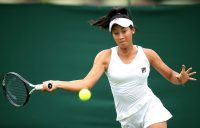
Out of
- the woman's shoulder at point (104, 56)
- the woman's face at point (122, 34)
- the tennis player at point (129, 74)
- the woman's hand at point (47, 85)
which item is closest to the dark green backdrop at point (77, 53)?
the tennis player at point (129, 74)

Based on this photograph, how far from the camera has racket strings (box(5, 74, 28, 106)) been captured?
4082mm

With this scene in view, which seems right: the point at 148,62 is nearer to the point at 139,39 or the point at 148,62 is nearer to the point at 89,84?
the point at 89,84

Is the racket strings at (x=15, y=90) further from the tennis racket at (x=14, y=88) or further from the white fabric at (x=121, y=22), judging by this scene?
the white fabric at (x=121, y=22)

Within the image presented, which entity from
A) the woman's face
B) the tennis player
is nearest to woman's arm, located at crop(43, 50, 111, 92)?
the tennis player

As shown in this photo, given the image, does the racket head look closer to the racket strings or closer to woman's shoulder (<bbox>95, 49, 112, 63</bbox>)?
the racket strings

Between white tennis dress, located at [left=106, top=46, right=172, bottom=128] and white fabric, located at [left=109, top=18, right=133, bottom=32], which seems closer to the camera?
white fabric, located at [left=109, top=18, right=133, bottom=32]

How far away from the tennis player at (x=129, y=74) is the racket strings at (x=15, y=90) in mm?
558

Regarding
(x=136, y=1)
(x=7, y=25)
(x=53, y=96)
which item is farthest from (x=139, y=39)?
(x=7, y=25)

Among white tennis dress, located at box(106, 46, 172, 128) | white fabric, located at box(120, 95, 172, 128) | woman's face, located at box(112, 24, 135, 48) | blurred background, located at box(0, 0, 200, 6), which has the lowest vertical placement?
white fabric, located at box(120, 95, 172, 128)

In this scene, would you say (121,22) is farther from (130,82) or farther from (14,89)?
(14,89)

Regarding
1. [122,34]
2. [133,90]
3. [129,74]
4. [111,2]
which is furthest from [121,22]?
[111,2]

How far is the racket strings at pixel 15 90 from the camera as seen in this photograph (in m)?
4.08

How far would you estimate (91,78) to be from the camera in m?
4.09

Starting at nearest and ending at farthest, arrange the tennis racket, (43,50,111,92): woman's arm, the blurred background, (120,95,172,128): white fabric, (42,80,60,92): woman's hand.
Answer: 1. (42,80,60,92): woman's hand
2. (43,50,111,92): woman's arm
3. the tennis racket
4. (120,95,172,128): white fabric
5. the blurred background
